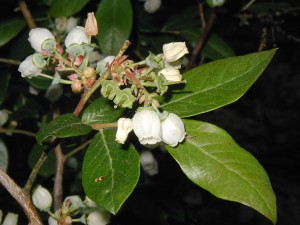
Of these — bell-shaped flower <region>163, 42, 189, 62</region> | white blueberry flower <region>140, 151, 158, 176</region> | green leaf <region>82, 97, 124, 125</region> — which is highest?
bell-shaped flower <region>163, 42, 189, 62</region>

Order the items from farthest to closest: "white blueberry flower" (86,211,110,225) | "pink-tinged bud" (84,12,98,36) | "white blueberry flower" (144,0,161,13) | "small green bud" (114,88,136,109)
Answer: "white blueberry flower" (144,0,161,13), "white blueberry flower" (86,211,110,225), "pink-tinged bud" (84,12,98,36), "small green bud" (114,88,136,109)

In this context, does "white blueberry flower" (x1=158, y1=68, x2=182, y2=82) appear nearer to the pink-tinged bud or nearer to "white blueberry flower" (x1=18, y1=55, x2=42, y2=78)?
the pink-tinged bud

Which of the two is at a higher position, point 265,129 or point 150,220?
point 150,220

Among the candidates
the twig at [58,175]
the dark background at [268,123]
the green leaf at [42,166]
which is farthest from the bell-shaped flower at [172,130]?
the dark background at [268,123]

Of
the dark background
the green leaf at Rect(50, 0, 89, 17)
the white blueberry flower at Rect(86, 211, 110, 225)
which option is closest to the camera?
the white blueberry flower at Rect(86, 211, 110, 225)

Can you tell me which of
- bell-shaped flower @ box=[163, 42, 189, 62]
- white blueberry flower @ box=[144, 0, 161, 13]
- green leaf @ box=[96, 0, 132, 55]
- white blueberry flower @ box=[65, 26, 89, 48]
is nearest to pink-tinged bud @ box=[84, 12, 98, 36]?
white blueberry flower @ box=[65, 26, 89, 48]

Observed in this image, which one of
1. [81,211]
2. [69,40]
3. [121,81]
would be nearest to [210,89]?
[121,81]

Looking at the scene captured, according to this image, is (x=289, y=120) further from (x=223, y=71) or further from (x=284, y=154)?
(x=223, y=71)
